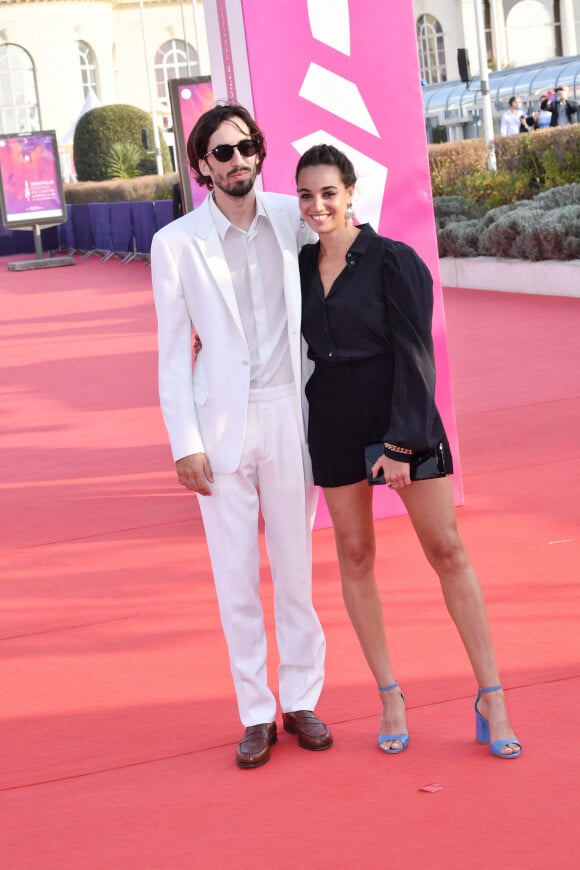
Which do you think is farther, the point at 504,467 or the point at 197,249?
the point at 504,467

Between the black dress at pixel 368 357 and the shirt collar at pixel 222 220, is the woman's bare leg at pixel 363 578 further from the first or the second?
the shirt collar at pixel 222 220

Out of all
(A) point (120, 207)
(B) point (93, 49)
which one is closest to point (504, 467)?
(A) point (120, 207)

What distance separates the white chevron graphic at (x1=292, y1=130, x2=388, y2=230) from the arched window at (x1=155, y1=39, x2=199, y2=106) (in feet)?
233

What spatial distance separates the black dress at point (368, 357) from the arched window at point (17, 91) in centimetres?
7227

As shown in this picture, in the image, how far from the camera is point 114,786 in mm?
4055

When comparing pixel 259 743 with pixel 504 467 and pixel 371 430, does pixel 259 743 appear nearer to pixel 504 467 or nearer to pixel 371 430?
pixel 371 430

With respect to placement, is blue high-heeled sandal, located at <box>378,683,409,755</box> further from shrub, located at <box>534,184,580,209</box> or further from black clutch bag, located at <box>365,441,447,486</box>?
shrub, located at <box>534,184,580,209</box>

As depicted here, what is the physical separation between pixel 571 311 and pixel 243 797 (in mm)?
10250

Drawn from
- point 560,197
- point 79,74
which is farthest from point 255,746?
point 79,74

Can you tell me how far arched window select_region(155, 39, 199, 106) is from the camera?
248ft

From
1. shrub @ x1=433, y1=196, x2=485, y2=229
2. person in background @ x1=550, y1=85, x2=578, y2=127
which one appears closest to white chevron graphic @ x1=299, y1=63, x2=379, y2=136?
shrub @ x1=433, y1=196, x2=485, y2=229

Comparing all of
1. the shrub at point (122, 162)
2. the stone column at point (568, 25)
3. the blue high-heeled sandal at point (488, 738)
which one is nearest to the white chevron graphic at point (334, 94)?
the blue high-heeled sandal at point (488, 738)

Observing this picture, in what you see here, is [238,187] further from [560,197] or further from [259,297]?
[560,197]

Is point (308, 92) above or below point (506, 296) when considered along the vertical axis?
above
